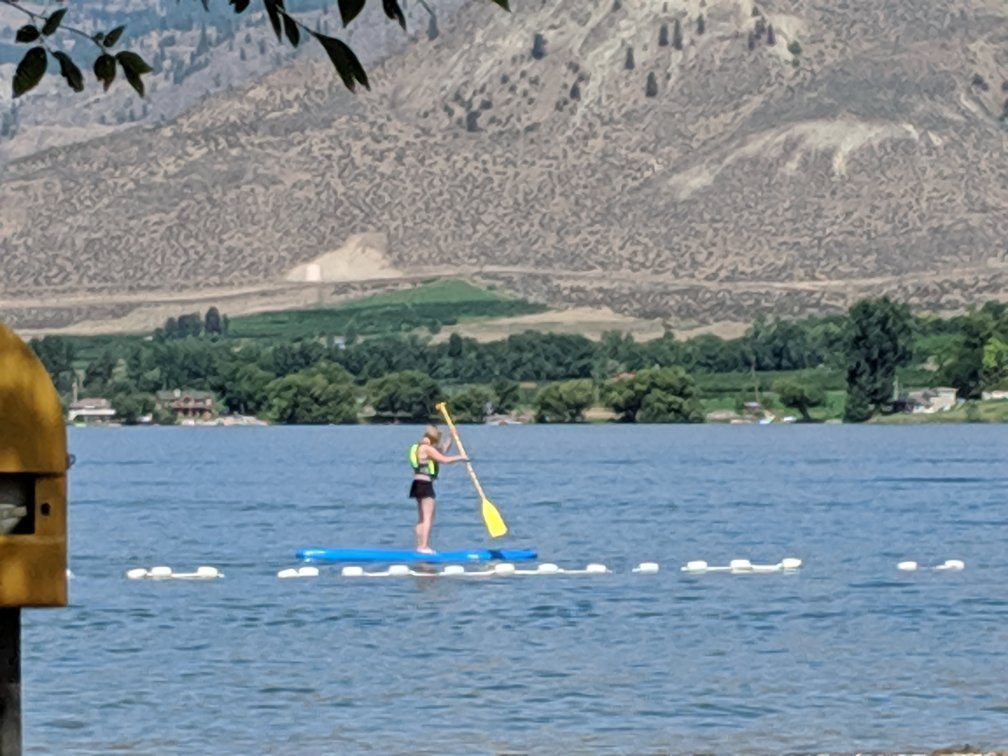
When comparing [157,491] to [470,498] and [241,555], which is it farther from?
[241,555]

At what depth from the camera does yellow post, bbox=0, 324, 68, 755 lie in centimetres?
749

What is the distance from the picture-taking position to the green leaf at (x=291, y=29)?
25.8 ft

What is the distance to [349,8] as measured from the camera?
7766mm

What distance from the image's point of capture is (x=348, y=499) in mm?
80938

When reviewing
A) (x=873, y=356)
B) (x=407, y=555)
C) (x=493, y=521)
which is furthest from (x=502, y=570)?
(x=873, y=356)

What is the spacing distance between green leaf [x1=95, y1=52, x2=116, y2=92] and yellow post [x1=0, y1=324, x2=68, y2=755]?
82cm

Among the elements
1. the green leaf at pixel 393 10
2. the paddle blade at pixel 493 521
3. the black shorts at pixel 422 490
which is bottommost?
the paddle blade at pixel 493 521

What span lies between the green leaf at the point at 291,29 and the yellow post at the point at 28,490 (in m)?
1.11

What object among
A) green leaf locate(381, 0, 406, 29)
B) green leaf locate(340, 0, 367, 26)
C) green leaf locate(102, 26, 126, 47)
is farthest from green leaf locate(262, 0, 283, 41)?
green leaf locate(102, 26, 126, 47)

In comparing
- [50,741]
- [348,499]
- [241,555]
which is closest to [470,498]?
[348,499]

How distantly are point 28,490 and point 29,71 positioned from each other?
116 centimetres

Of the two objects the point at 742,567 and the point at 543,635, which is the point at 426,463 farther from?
the point at 742,567

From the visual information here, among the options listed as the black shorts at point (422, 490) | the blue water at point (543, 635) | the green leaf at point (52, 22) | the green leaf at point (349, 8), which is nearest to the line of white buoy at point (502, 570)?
the blue water at point (543, 635)

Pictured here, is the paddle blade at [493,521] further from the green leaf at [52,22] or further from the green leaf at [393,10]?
the green leaf at [393,10]
